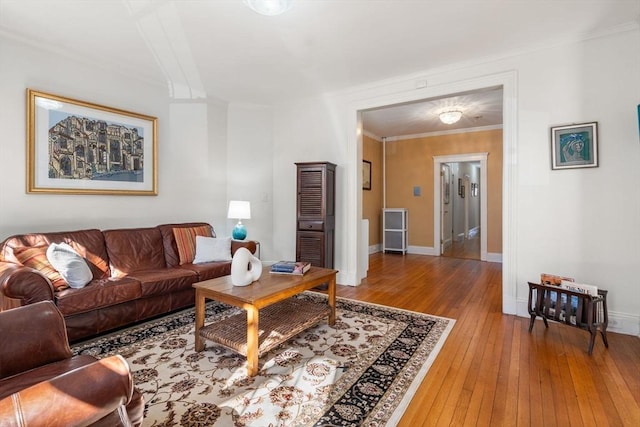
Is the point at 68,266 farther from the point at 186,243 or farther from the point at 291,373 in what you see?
the point at 291,373

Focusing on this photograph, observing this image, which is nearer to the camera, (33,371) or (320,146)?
(33,371)

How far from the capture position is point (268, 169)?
487cm

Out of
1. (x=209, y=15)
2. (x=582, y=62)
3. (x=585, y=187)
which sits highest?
(x=209, y=15)

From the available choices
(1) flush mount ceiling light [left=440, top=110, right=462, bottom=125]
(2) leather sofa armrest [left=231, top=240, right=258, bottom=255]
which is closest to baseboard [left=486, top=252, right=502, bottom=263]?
(1) flush mount ceiling light [left=440, top=110, right=462, bottom=125]

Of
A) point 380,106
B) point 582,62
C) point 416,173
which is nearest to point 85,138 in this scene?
point 380,106

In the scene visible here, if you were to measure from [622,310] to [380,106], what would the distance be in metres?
3.13

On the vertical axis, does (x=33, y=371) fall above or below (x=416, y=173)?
below

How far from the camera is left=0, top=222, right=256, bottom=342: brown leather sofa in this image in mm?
2133

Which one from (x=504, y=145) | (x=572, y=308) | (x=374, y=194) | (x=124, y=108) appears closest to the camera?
(x=572, y=308)

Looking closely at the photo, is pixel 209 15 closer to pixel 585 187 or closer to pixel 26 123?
pixel 26 123

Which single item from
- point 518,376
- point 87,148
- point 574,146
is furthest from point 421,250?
point 87,148

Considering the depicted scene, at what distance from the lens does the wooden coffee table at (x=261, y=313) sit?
1957 millimetres

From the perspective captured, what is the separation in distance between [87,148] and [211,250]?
1641 millimetres

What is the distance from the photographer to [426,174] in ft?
21.9
